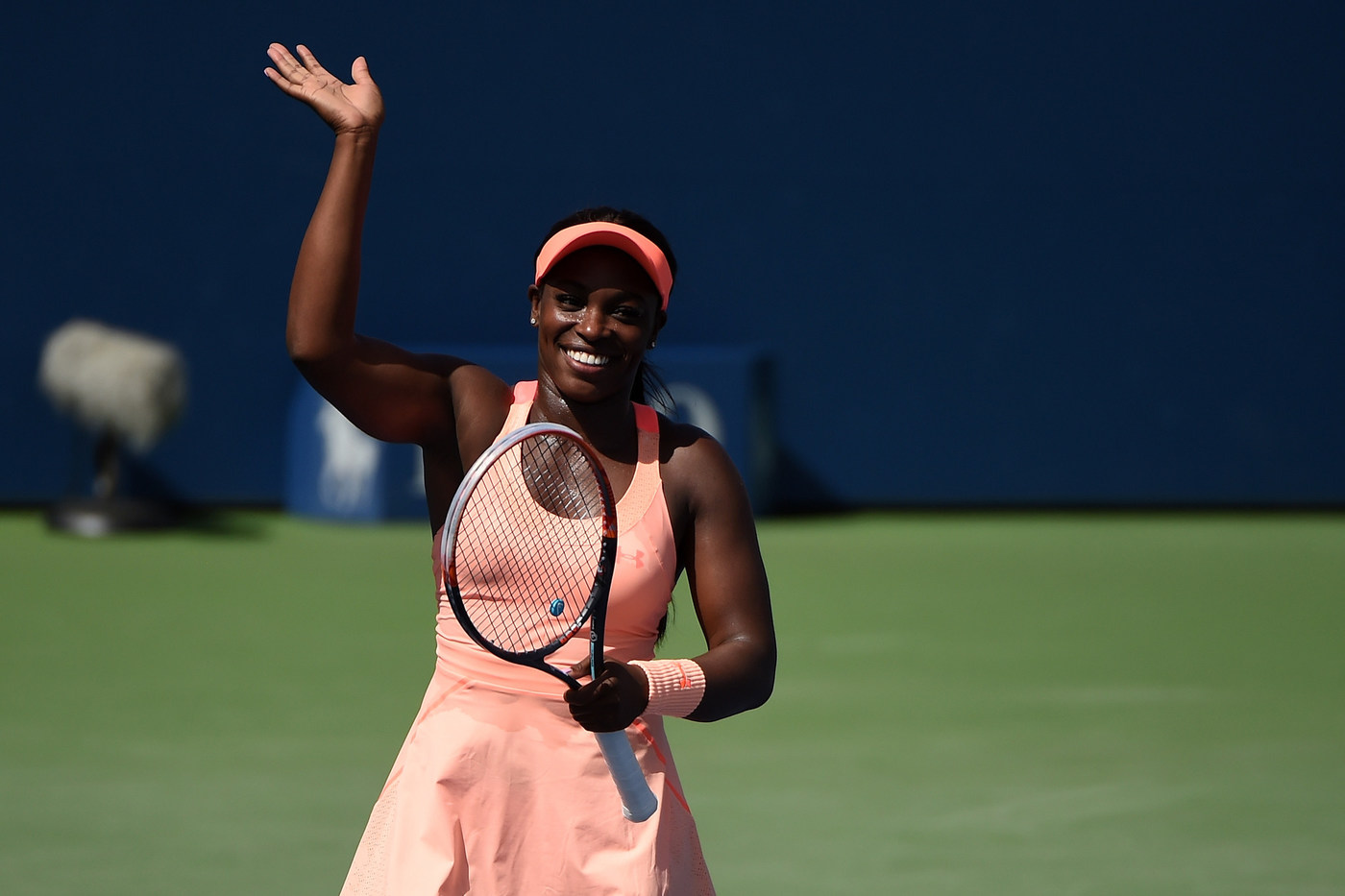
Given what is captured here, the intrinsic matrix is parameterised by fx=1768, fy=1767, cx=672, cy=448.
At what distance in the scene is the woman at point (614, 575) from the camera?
223cm

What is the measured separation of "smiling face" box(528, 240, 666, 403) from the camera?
7.59 ft

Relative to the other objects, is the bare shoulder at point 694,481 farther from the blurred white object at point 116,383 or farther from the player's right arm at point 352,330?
the blurred white object at point 116,383

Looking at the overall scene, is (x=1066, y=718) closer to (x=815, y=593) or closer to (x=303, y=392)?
(x=815, y=593)

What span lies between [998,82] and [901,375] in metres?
1.98

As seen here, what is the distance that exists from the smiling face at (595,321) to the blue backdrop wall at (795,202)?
9016mm

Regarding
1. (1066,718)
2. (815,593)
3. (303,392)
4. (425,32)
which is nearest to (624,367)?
(1066,718)

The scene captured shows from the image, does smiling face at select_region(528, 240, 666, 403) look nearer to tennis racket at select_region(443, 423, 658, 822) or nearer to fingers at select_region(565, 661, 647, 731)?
tennis racket at select_region(443, 423, 658, 822)

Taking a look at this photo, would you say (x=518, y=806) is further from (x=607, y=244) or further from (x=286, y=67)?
(x=286, y=67)

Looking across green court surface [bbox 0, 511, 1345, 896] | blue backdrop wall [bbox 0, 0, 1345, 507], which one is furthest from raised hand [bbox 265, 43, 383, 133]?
blue backdrop wall [bbox 0, 0, 1345, 507]

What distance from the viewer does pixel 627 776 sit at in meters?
2.15

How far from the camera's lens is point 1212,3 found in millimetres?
11328

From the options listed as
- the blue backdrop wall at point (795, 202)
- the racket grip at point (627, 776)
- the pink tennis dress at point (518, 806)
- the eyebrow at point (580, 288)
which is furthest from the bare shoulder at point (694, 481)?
the blue backdrop wall at point (795, 202)

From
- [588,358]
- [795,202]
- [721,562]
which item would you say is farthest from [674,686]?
[795,202]

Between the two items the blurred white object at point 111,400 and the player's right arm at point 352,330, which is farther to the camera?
the blurred white object at point 111,400
